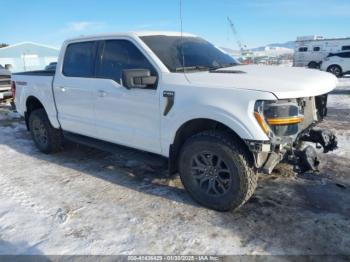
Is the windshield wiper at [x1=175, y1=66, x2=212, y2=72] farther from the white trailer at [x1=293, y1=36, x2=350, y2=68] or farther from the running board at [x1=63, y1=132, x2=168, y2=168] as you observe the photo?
the white trailer at [x1=293, y1=36, x2=350, y2=68]

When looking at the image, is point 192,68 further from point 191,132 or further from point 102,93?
point 102,93

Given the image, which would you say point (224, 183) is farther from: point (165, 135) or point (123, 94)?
point (123, 94)

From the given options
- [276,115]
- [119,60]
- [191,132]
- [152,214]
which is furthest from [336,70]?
[152,214]

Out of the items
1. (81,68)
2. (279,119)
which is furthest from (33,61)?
(279,119)

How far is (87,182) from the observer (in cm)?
461

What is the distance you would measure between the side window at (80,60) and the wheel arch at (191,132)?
1701 millimetres

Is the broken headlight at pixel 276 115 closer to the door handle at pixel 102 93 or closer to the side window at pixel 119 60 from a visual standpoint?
the side window at pixel 119 60

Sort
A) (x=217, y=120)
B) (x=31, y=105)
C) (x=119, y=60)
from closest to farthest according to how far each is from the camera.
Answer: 1. (x=217, y=120)
2. (x=119, y=60)
3. (x=31, y=105)

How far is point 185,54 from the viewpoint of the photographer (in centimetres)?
419

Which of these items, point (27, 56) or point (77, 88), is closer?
point (77, 88)

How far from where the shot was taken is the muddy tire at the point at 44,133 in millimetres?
5762

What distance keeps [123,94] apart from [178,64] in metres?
0.78

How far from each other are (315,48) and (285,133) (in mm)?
31047

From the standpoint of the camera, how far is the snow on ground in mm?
3051
